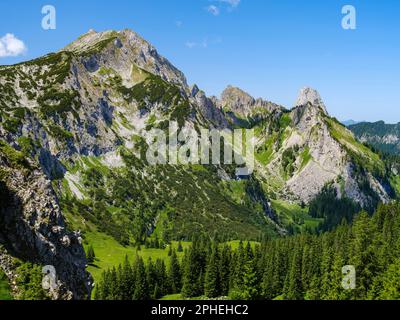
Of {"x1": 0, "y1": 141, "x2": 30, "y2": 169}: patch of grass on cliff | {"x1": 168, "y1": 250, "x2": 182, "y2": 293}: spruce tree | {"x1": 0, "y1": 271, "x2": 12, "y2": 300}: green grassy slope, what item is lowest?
{"x1": 168, "y1": 250, "x2": 182, "y2": 293}: spruce tree

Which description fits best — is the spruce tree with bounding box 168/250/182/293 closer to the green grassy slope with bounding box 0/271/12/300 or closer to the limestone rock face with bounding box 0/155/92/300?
the limestone rock face with bounding box 0/155/92/300

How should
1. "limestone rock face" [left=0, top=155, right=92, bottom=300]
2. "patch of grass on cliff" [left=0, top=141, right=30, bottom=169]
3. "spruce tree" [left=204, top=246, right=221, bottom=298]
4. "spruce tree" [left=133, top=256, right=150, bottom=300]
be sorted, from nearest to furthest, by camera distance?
"limestone rock face" [left=0, top=155, right=92, bottom=300]
"patch of grass on cliff" [left=0, top=141, right=30, bottom=169]
"spruce tree" [left=204, top=246, right=221, bottom=298]
"spruce tree" [left=133, top=256, right=150, bottom=300]

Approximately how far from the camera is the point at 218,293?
147250 mm

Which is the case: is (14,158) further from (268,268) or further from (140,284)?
(268,268)

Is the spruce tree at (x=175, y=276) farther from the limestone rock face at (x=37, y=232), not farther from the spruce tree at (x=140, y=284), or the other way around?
the limestone rock face at (x=37, y=232)

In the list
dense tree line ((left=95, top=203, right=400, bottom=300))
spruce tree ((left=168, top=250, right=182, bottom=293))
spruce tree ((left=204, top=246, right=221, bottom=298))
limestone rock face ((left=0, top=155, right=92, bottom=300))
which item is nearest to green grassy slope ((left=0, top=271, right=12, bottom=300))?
Result: limestone rock face ((left=0, top=155, right=92, bottom=300))

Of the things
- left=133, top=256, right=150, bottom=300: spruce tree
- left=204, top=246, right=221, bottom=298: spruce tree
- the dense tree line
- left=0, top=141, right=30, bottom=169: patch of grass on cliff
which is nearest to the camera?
left=0, top=141, right=30, bottom=169: patch of grass on cliff

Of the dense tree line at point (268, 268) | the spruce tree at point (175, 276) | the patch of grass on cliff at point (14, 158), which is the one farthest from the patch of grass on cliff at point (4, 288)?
the spruce tree at point (175, 276)

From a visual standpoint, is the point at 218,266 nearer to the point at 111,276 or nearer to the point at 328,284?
the point at 111,276

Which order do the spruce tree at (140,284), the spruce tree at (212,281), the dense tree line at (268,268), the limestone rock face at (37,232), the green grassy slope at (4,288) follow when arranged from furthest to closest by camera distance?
the spruce tree at (140,284) < the spruce tree at (212,281) < the dense tree line at (268,268) < the limestone rock face at (37,232) < the green grassy slope at (4,288)

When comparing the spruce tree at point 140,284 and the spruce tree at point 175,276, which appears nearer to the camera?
the spruce tree at point 140,284

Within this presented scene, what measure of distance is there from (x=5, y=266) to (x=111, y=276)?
8943cm

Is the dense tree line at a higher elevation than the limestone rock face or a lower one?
lower
